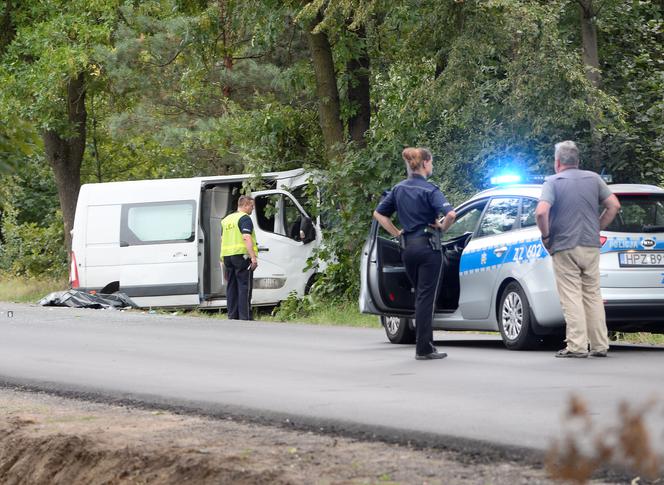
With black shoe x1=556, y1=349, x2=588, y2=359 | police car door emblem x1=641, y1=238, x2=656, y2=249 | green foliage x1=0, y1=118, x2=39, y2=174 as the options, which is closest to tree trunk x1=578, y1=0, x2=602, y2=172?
police car door emblem x1=641, y1=238, x2=656, y2=249

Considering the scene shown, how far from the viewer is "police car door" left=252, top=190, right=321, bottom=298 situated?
912 inches

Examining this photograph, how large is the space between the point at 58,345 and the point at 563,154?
638 centimetres

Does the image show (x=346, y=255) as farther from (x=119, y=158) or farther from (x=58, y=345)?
(x=119, y=158)

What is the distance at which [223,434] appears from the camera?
776 cm

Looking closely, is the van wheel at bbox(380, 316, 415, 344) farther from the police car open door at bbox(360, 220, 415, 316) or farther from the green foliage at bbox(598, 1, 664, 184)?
the green foliage at bbox(598, 1, 664, 184)

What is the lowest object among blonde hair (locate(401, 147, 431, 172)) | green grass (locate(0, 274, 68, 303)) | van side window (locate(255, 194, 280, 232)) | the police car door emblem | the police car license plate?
green grass (locate(0, 274, 68, 303))

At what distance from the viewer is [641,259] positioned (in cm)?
1243

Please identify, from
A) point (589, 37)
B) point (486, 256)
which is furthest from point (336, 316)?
point (486, 256)

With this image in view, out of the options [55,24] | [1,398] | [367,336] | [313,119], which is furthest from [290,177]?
[1,398]

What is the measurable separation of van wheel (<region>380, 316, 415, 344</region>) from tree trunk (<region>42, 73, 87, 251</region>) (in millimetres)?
20580

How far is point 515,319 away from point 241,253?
8.30 metres

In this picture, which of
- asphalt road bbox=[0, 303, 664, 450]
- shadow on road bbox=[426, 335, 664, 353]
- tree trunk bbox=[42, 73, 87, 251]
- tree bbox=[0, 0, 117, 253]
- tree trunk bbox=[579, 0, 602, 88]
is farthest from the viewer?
tree trunk bbox=[42, 73, 87, 251]

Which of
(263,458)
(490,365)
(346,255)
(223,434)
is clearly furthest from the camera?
(346,255)

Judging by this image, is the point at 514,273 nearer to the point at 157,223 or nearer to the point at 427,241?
the point at 427,241
